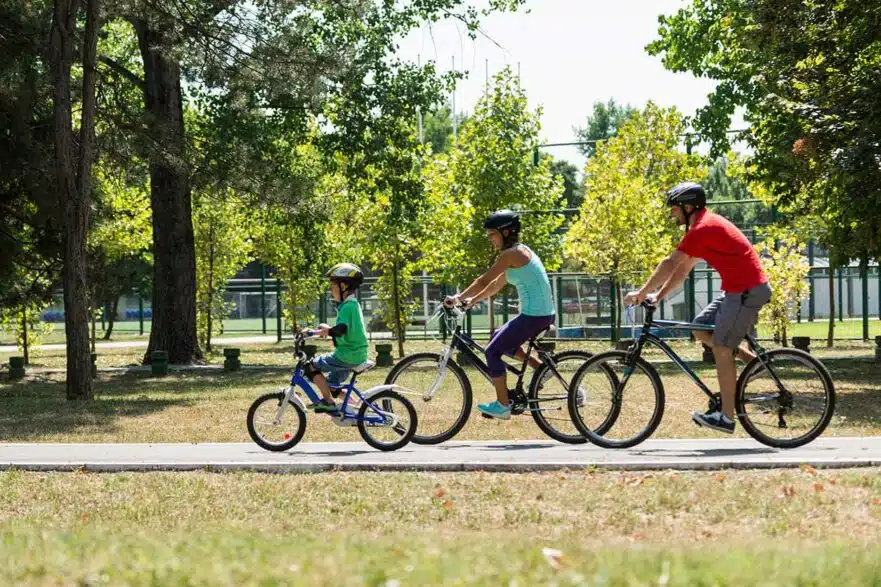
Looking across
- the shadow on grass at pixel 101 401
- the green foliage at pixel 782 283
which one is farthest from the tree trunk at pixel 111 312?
the green foliage at pixel 782 283

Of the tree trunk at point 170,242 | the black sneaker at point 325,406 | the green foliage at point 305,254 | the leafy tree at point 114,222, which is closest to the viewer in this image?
the black sneaker at point 325,406

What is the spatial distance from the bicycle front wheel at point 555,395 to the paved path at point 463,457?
163 millimetres

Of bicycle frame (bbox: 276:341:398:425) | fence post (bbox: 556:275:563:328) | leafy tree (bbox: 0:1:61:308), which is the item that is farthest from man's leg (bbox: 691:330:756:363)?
fence post (bbox: 556:275:563:328)

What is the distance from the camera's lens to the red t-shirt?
9430mm

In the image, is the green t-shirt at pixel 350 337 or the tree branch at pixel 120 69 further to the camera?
the tree branch at pixel 120 69

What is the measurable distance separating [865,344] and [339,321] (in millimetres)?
29586

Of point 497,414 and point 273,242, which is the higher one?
point 273,242

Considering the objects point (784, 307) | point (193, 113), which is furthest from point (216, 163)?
point (784, 307)

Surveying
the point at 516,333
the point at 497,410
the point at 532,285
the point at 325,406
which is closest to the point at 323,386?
the point at 325,406

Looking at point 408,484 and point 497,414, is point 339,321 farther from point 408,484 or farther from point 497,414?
point 408,484

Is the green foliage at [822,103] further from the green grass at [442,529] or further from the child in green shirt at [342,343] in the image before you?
the green grass at [442,529]

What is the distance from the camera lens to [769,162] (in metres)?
22.4

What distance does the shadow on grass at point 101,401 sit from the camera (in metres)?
13.9

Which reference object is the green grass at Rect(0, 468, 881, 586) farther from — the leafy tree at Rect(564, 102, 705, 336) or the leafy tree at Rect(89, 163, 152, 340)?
the leafy tree at Rect(564, 102, 705, 336)
